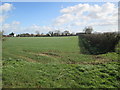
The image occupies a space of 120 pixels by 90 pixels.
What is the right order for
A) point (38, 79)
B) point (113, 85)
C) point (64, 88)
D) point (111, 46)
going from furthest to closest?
point (111, 46) < point (38, 79) < point (113, 85) < point (64, 88)

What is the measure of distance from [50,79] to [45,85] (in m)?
0.38

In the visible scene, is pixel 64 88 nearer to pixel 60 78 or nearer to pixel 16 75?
pixel 60 78

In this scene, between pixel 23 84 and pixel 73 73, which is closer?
pixel 23 84

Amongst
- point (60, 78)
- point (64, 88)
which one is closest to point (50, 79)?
point (60, 78)

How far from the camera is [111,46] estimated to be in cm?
912

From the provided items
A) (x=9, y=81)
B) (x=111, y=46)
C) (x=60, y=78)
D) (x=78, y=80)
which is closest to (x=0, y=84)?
(x=9, y=81)

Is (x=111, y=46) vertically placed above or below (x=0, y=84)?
above

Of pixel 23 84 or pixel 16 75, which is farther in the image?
pixel 16 75

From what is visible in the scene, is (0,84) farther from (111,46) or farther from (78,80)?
(111,46)

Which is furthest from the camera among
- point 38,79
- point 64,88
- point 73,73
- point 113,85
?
point 73,73

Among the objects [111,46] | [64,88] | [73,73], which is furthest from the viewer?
[111,46]

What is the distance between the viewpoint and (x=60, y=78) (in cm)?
342

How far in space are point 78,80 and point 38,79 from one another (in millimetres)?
1290

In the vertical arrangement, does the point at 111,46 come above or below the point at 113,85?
above
